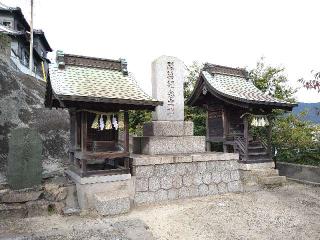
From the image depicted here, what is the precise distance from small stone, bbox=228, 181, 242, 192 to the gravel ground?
1.08 meters

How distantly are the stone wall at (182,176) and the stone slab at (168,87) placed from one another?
2260 mm

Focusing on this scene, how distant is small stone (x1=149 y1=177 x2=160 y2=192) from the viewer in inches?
364

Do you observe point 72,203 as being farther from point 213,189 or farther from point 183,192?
point 213,189

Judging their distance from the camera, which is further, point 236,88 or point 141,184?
point 236,88

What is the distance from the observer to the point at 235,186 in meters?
10.8

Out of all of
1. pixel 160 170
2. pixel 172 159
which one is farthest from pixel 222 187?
pixel 160 170

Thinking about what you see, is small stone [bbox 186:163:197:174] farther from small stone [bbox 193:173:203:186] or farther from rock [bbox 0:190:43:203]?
rock [bbox 0:190:43:203]

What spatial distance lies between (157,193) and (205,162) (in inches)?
85.2

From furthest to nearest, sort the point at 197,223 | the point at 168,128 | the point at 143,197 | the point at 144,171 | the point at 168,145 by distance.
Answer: the point at 168,128 < the point at 168,145 < the point at 144,171 < the point at 143,197 < the point at 197,223

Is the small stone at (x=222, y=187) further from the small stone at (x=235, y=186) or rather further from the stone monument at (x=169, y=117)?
the stone monument at (x=169, y=117)

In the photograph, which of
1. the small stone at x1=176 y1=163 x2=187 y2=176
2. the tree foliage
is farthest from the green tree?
the small stone at x1=176 y1=163 x2=187 y2=176

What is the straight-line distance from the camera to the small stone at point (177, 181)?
31.5 feet

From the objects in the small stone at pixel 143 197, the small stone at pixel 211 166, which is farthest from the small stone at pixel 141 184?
the small stone at pixel 211 166

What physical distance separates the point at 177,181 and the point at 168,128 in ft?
7.70
